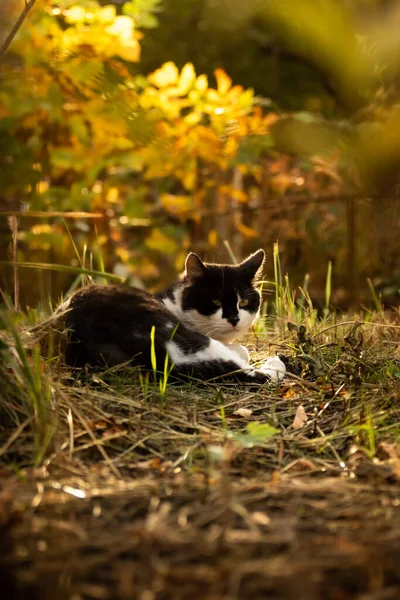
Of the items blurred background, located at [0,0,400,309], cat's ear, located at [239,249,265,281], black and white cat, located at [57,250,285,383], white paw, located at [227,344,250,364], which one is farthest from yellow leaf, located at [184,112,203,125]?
white paw, located at [227,344,250,364]

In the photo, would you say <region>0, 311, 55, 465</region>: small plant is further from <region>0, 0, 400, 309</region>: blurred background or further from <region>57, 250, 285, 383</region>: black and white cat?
<region>0, 0, 400, 309</region>: blurred background

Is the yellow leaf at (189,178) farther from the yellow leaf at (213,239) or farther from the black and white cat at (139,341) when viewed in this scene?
the black and white cat at (139,341)

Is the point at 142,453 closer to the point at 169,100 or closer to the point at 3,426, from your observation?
the point at 3,426

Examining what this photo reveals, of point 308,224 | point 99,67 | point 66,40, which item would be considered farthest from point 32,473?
point 308,224

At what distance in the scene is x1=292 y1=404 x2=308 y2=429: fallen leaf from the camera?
219 centimetres

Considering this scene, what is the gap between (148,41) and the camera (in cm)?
663

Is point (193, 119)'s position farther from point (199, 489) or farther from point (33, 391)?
point (199, 489)

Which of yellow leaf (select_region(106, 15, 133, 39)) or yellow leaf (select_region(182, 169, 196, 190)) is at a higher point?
yellow leaf (select_region(106, 15, 133, 39))

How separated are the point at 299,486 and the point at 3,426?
850mm

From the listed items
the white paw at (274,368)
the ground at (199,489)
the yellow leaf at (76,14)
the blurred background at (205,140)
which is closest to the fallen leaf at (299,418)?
the ground at (199,489)

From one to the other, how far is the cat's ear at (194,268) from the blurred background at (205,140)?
2.70 feet

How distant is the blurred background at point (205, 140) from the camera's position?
4.43m

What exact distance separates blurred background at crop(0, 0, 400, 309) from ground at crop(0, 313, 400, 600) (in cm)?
189

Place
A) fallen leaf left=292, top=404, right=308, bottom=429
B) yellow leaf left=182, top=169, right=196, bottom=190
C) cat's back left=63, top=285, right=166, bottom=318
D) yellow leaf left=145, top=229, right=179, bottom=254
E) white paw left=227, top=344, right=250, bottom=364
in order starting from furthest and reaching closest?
yellow leaf left=182, top=169, right=196, bottom=190 → yellow leaf left=145, top=229, right=179, bottom=254 → white paw left=227, top=344, right=250, bottom=364 → cat's back left=63, top=285, right=166, bottom=318 → fallen leaf left=292, top=404, right=308, bottom=429
